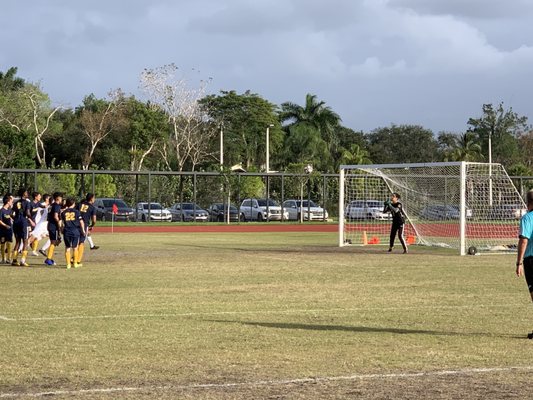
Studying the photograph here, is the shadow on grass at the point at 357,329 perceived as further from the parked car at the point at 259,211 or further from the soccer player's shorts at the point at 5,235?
the parked car at the point at 259,211

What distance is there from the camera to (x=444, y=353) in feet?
35.7

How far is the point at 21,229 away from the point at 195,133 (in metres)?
57.8

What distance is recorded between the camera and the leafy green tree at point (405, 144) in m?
107

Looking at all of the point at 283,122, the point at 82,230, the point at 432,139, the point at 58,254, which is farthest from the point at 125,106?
the point at 82,230

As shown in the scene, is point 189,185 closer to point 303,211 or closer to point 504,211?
point 303,211

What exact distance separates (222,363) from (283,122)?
82863 mm

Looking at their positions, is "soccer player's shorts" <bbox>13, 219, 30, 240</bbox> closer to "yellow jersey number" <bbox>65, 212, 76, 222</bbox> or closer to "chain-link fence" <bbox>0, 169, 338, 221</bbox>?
"yellow jersey number" <bbox>65, 212, 76, 222</bbox>

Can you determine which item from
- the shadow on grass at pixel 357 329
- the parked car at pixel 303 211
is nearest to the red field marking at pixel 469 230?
the shadow on grass at pixel 357 329

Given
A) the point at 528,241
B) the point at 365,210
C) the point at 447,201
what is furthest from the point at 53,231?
the point at 365,210

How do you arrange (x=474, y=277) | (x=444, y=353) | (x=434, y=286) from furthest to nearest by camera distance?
(x=474, y=277) → (x=434, y=286) → (x=444, y=353)

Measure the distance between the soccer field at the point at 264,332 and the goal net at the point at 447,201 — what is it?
7486 millimetres

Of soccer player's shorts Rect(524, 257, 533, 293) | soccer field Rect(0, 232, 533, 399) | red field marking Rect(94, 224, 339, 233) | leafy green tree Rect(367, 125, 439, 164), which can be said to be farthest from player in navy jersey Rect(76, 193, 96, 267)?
leafy green tree Rect(367, 125, 439, 164)

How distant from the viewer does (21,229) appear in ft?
80.2

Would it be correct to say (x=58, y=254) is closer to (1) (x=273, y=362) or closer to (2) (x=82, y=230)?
(2) (x=82, y=230)
